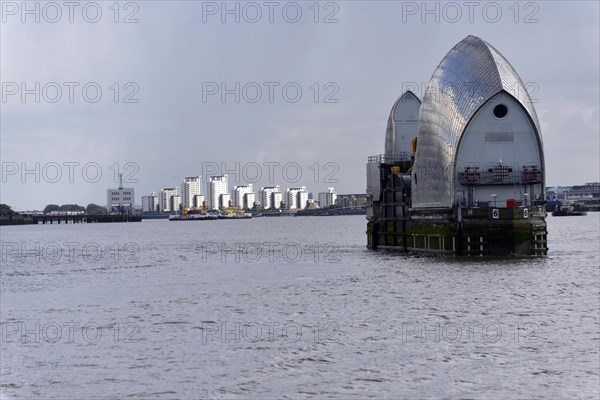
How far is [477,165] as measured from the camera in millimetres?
59094

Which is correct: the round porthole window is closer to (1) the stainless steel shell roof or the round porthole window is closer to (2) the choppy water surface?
(2) the choppy water surface

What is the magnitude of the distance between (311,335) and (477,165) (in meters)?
33.0

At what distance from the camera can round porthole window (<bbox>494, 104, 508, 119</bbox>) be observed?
195ft

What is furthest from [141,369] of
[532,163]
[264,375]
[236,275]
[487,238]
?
[532,163]

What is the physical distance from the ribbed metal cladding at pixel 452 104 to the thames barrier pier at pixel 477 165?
0.07m

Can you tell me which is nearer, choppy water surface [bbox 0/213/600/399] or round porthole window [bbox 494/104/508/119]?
choppy water surface [bbox 0/213/600/399]

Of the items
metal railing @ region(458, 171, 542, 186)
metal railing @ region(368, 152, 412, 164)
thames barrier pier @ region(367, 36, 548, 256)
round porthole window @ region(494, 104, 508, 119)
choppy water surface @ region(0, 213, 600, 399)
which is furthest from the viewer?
metal railing @ region(368, 152, 412, 164)

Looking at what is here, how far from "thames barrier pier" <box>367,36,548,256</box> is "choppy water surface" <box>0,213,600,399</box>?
402 centimetres

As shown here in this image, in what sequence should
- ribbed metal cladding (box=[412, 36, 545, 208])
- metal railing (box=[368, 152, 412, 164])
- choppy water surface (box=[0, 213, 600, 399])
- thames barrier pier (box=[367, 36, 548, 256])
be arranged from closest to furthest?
1. choppy water surface (box=[0, 213, 600, 399])
2. thames barrier pier (box=[367, 36, 548, 256])
3. ribbed metal cladding (box=[412, 36, 545, 208])
4. metal railing (box=[368, 152, 412, 164])

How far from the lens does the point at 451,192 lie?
58.7m

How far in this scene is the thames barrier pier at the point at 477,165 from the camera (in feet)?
183

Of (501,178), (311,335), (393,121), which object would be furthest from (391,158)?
(311,335)

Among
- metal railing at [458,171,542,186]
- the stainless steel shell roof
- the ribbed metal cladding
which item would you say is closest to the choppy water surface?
metal railing at [458,171,542,186]

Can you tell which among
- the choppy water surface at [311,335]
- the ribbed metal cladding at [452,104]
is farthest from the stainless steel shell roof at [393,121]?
the choppy water surface at [311,335]
